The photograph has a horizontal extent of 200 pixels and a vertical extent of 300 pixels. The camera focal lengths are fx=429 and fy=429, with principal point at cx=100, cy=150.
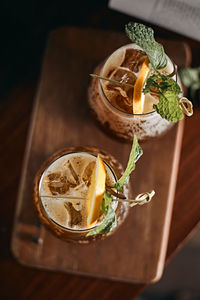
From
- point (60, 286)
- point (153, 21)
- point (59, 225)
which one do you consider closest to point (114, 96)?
point (59, 225)

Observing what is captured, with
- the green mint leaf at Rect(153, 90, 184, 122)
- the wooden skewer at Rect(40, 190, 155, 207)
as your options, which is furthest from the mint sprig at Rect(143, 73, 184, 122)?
the wooden skewer at Rect(40, 190, 155, 207)

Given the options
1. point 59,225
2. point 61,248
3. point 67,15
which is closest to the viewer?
point 59,225

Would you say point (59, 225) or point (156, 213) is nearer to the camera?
point (59, 225)

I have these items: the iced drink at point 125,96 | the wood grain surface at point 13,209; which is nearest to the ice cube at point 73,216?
the iced drink at point 125,96

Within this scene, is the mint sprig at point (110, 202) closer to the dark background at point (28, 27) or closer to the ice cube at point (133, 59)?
the ice cube at point (133, 59)

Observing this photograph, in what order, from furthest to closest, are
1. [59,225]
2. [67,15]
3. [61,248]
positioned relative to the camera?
1. [67,15]
2. [61,248]
3. [59,225]

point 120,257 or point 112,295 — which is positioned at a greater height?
point 120,257

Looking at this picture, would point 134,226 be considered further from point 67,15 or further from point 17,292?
point 67,15

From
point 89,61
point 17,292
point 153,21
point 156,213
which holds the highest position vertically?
point 153,21
